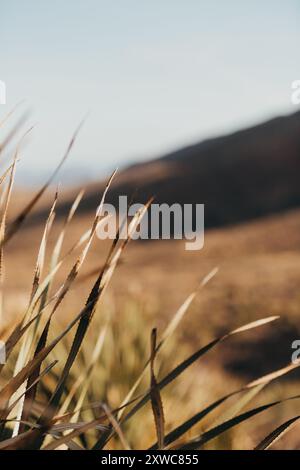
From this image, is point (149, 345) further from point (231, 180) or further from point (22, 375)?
point (231, 180)

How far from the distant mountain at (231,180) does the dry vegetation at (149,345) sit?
161 inches

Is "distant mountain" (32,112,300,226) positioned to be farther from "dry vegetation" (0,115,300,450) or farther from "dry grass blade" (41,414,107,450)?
"dry grass blade" (41,414,107,450)

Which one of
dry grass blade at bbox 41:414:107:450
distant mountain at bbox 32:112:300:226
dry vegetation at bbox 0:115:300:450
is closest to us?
dry grass blade at bbox 41:414:107:450

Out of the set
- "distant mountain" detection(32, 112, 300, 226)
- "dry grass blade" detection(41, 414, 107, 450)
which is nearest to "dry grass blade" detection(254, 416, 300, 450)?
"dry grass blade" detection(41, 414, 107, 450)

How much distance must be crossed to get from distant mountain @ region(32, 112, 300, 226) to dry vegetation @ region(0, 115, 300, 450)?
13.4 feet

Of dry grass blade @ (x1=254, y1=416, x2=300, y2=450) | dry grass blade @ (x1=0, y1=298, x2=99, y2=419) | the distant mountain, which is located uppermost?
the distant mountain

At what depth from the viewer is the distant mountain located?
27344 millimetres

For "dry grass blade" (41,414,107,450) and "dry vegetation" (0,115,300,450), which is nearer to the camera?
"dry grass blade" (41,414,107,450)

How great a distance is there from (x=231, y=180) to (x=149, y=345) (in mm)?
28011

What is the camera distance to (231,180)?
104 feet

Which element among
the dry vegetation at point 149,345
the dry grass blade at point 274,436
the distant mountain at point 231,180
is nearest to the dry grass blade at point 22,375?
the dry vegetation at point 149,345

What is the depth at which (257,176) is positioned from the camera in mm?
31578

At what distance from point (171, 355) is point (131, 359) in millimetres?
497

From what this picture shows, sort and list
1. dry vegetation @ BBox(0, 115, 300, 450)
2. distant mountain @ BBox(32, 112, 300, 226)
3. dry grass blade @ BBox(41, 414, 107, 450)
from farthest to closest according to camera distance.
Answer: distant mountain @ BBox(32, 112, 300, 226) → dry vegetation @ BBox(0, 115, 300, 450) → dry grass blade @ BBox(41, 414, 107, 450)
